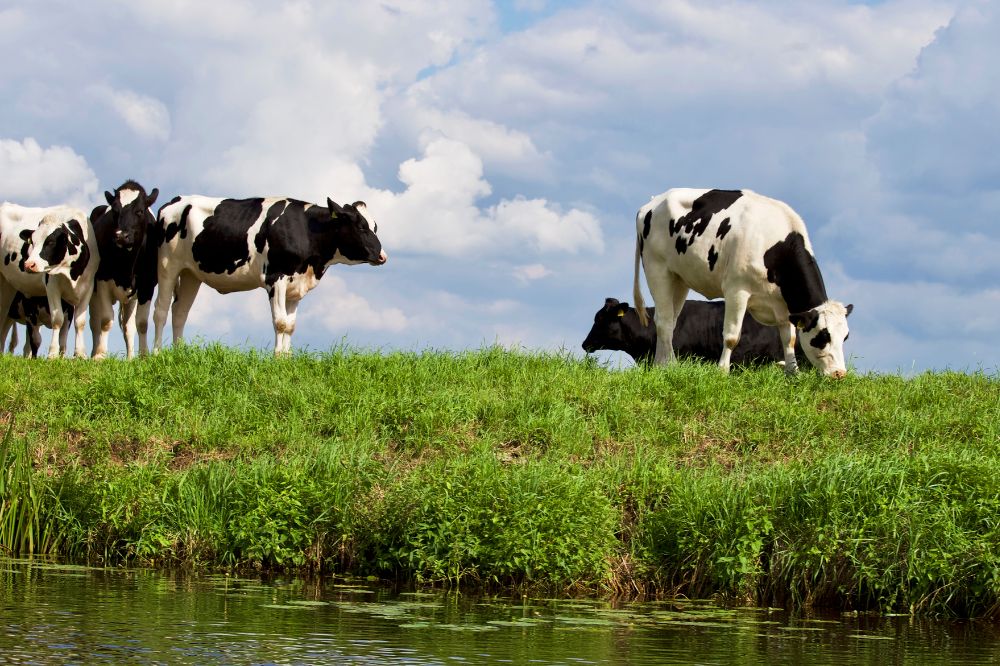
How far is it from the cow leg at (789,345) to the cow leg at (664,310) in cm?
179

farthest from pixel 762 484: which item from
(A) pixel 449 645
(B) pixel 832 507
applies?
(A) pixel 449 645

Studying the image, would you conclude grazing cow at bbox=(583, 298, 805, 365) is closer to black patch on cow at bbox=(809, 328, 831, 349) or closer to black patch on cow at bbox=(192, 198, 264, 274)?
black patch on cow at bbox=(809, 328, 831, 349)

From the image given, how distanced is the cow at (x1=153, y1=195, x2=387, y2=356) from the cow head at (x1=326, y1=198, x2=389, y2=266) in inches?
0.7

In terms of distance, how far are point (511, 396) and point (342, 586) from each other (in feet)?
15.2

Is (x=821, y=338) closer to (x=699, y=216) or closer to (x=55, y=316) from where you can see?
(x=699, y=216)

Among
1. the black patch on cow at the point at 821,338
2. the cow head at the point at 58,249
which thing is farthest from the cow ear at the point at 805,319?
the cow head at the point at 58,249

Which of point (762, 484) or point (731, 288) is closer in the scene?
point (762, 484)

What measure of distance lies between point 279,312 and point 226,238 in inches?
66.3

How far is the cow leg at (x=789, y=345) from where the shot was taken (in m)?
17.1

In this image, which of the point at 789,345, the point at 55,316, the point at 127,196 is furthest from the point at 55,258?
the point at 789,345

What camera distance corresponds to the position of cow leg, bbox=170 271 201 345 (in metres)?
21.9

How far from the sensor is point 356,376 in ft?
48.8

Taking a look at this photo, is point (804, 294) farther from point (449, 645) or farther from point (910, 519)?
point (449, 645)

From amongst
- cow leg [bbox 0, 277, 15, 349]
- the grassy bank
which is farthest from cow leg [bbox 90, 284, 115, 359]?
the grassy bank
